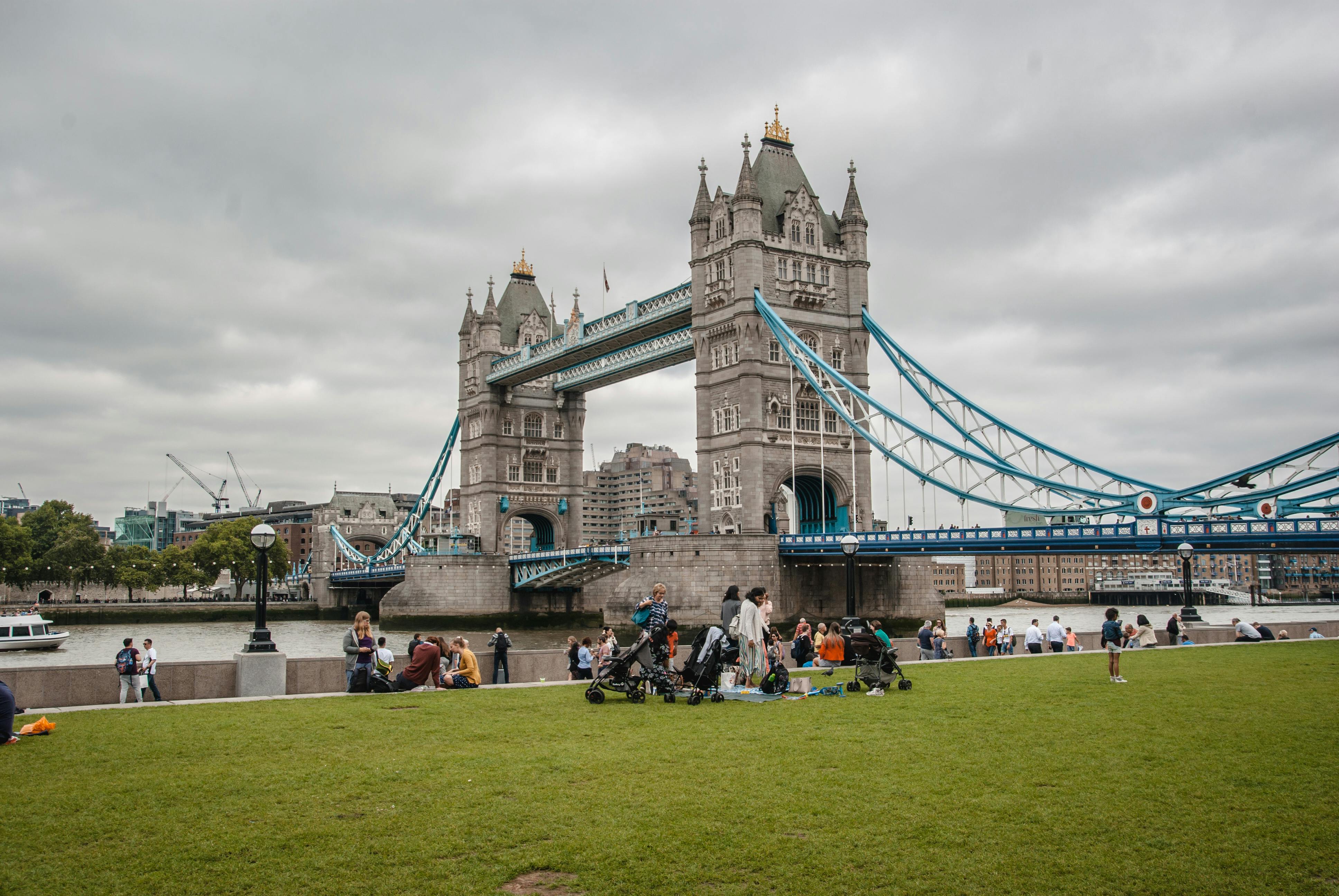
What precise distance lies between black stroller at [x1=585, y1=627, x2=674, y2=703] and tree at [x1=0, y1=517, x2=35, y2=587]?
3321 inches

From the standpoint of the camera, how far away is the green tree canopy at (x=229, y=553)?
9669cm

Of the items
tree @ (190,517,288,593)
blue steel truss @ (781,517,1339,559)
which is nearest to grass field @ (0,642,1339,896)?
blue steel truss @ (781,517,1339,559)

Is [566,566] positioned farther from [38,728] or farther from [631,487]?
[631,487]

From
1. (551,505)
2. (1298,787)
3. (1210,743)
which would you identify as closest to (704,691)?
(1210,743)

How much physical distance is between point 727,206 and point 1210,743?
44.6 metres

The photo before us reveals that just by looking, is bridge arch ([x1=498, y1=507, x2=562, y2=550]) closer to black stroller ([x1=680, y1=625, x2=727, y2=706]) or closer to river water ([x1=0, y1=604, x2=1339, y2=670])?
river water ([x1=0, y1=604, x2=1339, y2=670])

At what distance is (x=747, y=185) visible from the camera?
5094 cm

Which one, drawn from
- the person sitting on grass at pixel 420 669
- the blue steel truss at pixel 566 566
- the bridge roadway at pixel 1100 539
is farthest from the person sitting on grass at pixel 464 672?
the blue steel truss at pixel 566 566

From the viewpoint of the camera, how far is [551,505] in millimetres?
75688

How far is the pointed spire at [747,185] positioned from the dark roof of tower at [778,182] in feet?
3.02

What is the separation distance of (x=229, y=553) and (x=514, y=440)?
127 ft

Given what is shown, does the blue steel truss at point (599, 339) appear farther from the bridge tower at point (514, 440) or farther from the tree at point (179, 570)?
the tree at point (179, 570)

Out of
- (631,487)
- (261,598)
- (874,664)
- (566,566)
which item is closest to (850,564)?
(874,664)

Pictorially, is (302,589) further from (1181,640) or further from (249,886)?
(249,886)
